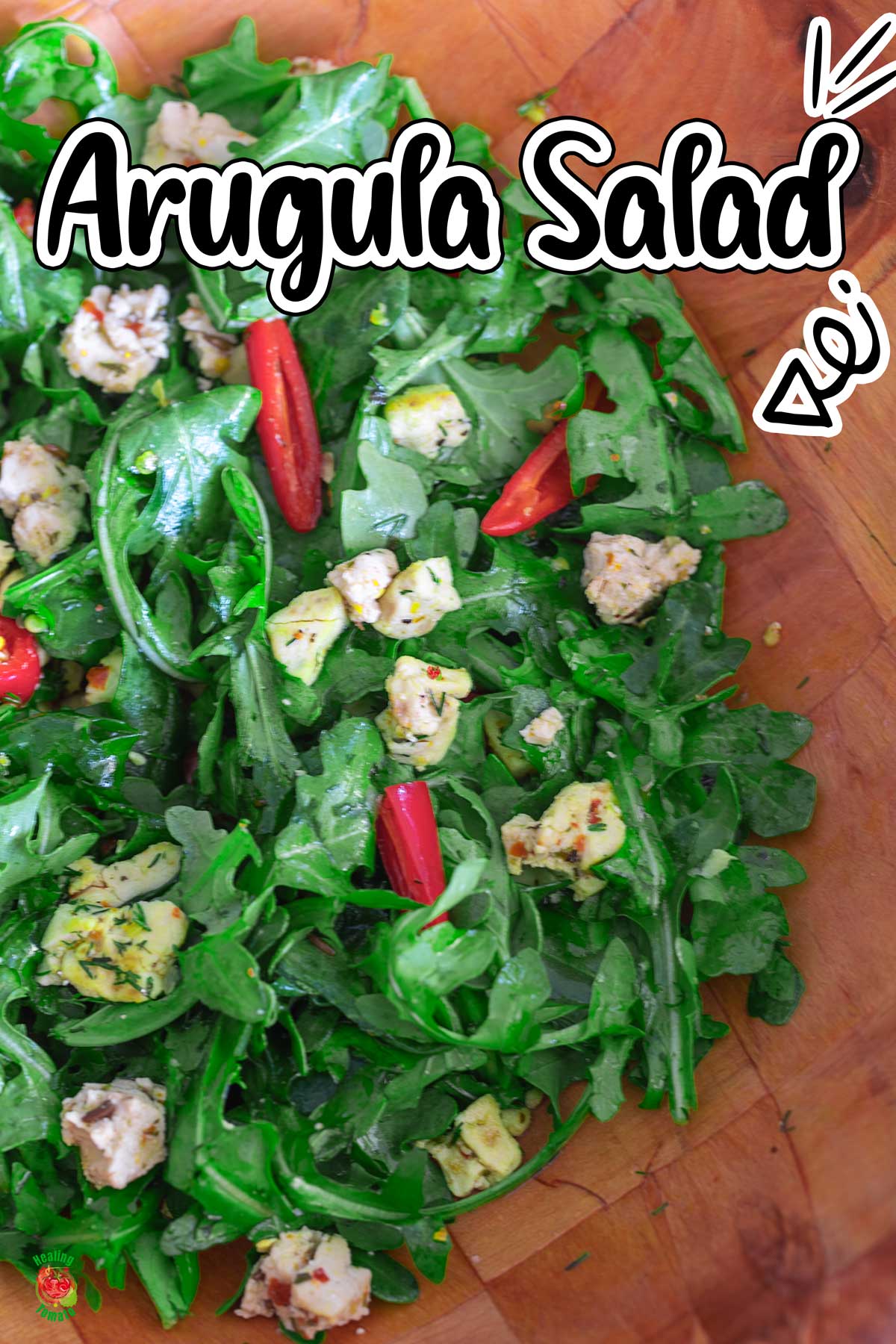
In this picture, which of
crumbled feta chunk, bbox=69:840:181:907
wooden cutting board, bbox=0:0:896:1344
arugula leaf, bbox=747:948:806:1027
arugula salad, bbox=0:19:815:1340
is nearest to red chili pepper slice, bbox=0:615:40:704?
arugula salad, bbox=0:19:815:1340

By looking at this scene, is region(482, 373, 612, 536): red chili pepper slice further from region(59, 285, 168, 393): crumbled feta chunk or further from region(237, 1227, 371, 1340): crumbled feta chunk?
region(237, 1227, 371, 1340): crumbled feta chunk

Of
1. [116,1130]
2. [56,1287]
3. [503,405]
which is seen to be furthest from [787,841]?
[56,1287]

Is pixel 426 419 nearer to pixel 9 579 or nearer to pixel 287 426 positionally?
pixel 287 426

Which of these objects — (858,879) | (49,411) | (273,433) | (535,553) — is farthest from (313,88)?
Answer: (858,879)

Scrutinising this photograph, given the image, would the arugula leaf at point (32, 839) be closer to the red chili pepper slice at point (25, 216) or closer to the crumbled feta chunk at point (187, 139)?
the red chili pepper slice at point (25, 216)

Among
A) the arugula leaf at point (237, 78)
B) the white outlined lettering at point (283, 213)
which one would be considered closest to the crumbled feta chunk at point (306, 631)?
the white outlined lettering at point (283, 213)
